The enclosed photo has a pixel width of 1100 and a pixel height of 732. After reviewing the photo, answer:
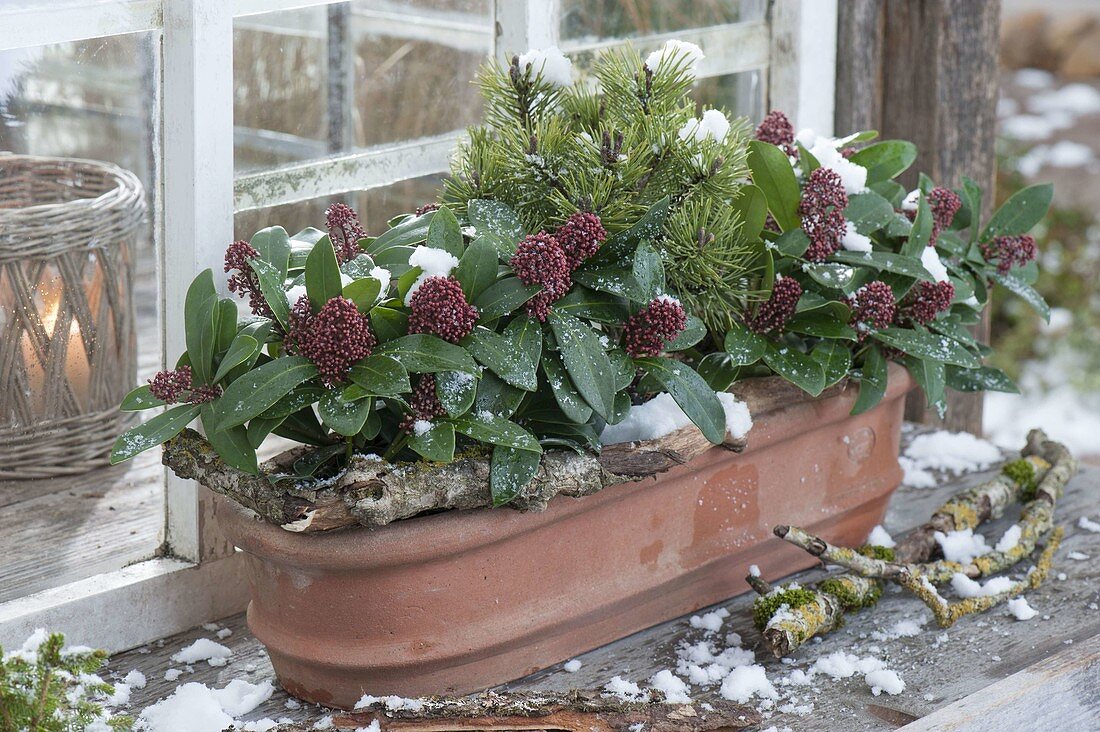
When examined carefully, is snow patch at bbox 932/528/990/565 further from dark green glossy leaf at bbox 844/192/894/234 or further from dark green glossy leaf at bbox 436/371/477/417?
dark green glossy leaf at bbox 436/371/477/417

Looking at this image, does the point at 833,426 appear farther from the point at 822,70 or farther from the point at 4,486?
the point at 4,486

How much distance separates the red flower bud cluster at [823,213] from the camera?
1310 mm

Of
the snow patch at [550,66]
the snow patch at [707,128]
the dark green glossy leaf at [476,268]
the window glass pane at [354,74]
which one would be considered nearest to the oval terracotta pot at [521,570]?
the dark green glossy leaf at [476,268]

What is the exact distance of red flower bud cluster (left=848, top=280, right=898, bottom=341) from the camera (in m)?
1.30

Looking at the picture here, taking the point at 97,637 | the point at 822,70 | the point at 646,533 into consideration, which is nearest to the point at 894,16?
the point at 822,70

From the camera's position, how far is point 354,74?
6.26 feet

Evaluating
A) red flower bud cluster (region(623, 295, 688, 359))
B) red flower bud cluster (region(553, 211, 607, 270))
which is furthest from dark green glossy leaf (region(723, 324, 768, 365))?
red flower bud cluster (region(553, 211, 607, 270))

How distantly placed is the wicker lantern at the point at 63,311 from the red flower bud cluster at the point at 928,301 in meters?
0.95

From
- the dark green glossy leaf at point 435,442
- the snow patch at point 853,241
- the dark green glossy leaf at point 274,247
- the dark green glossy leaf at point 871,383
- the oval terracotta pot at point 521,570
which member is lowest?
the oval terracotta pot at point 521,570

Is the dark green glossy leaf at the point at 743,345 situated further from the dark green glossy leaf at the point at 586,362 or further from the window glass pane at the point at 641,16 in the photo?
the window glass pane at the point at 641,16

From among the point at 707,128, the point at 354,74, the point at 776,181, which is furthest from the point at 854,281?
the point at 354,74

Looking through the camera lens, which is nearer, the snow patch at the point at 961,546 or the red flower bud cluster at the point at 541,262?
the red flower bud cluster at the point at 541,262

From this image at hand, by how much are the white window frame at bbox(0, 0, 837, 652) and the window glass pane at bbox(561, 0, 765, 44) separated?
15cm

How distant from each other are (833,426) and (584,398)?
17.2 inches
